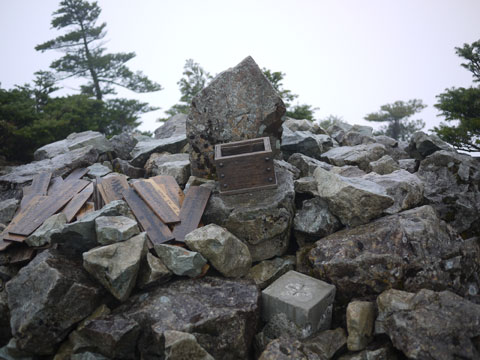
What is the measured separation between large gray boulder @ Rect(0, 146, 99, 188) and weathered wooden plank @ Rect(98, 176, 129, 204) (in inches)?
74.6

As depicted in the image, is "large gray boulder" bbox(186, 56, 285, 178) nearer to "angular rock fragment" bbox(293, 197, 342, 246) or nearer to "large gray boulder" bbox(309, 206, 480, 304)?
"angular rock fragment" bbox(293, 197, 342, 246)

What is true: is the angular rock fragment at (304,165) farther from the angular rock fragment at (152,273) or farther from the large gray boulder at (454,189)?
the angular rock fragment at (152,273)

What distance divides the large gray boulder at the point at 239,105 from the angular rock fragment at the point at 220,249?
208 cm

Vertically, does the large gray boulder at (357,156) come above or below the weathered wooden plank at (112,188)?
below

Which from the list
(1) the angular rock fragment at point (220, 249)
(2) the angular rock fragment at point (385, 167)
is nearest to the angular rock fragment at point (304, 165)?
(2) the angular rock fragment at point (385, 167)

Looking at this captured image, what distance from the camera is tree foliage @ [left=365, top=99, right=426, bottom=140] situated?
2448cm

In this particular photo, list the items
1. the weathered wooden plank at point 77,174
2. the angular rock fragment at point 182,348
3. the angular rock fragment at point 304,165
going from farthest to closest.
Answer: the weathered wooden plank at point 77,174 → the angular rock fragment at point 304,165 → the angular rock fragment at point 182,348

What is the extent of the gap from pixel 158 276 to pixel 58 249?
1.54 m

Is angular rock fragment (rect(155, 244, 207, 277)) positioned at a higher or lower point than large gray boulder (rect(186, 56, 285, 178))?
lower

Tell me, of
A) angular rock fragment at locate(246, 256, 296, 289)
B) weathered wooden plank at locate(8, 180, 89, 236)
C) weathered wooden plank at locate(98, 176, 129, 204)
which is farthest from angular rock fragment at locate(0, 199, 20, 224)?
angular rock fragment at locate(246, 256, 296, 289)

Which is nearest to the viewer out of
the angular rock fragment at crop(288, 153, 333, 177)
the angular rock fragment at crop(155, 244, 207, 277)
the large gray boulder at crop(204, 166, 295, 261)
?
the angular rock fragment at crop(155, 244, 207, 277)

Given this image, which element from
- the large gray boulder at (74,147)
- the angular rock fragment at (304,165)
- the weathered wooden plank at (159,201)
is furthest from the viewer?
the large gray boulder at (74,147)

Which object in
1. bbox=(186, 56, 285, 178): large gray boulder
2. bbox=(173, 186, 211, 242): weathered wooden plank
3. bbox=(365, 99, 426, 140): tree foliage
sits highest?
bbox=(186, 56, 285, 178): large gray boulder

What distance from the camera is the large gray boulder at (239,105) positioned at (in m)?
6.02
